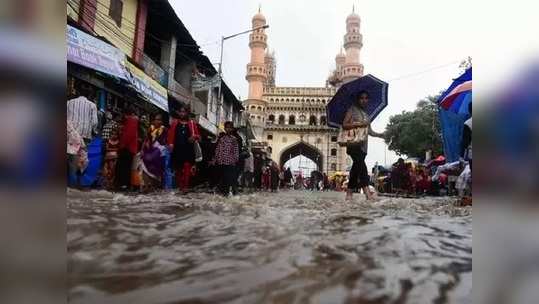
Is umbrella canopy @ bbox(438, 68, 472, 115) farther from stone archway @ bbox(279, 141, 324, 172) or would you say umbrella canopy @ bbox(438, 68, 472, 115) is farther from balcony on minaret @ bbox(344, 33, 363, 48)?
stone archway @ bbox(279, 141, 324, 172)

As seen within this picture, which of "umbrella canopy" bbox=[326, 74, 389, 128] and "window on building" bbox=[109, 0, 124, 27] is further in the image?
"window on building" bbox=[109, 0, 124, 27]

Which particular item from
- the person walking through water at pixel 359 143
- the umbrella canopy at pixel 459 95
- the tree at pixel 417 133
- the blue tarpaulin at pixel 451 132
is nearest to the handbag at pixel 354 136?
the person walking through water at pixel 359 143

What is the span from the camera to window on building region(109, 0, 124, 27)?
8.88 m

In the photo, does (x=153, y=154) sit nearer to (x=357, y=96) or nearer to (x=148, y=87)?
(x=357, y=96)

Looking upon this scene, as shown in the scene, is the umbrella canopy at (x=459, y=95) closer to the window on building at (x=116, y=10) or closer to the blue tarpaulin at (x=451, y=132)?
the blue tarpaulin at (x=451, y=132)

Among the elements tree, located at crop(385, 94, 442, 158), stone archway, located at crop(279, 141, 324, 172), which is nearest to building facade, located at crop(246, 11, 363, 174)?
stone archway, located at crop(279, 141, 324, 172)

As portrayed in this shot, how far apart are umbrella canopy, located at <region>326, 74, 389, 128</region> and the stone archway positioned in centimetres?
3831

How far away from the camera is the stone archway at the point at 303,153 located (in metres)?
45.0

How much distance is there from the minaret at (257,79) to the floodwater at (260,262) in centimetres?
1136

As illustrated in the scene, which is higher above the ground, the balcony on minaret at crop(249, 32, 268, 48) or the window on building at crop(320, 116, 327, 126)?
the window on building at crop(320, 116, 327, 126)

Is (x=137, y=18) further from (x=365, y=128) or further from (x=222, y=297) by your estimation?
(x=222, y=297)
